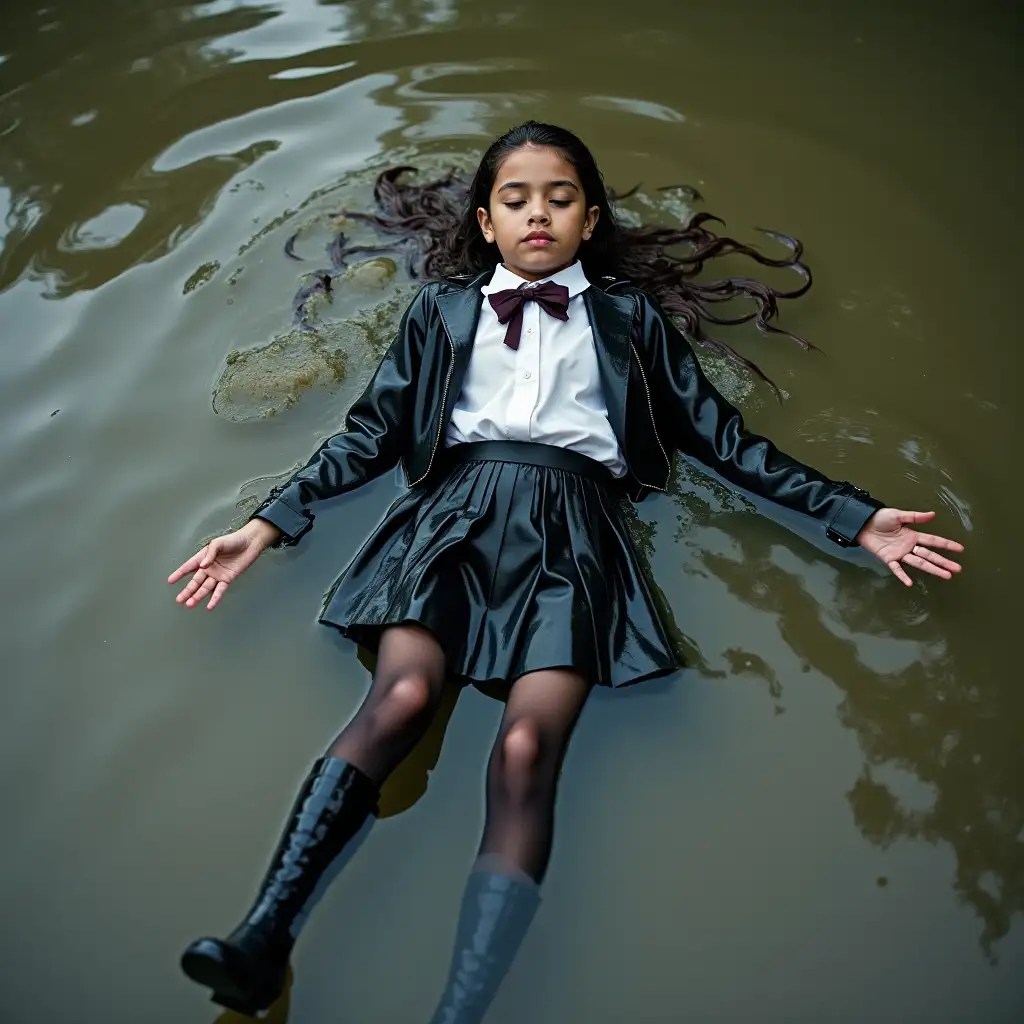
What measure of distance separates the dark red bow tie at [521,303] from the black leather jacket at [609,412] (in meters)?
0.09

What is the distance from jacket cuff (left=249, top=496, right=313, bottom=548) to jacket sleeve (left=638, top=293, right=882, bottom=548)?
970mm

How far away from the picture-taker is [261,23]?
4551 millimetres

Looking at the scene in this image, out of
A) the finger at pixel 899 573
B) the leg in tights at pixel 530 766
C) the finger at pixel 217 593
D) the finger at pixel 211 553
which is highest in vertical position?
the finger at pixel 211 553

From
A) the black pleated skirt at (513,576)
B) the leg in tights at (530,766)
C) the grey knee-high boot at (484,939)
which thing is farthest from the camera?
the black pleated skirt at (513,576)

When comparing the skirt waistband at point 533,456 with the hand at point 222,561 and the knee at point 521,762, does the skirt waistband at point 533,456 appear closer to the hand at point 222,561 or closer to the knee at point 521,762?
the hand at point 222,561

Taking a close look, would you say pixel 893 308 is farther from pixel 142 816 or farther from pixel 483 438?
pixel 142 816

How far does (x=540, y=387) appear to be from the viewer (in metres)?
2.62

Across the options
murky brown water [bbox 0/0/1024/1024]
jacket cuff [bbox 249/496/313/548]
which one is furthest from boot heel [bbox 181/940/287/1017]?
jacket cuff [bbox 249/496/313/548]

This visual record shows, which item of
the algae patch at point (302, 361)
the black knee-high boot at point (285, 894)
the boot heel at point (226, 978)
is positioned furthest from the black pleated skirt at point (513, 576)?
the boot heel at point (226, 978)

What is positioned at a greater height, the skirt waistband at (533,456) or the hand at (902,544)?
the skirt waistband at (533,456)

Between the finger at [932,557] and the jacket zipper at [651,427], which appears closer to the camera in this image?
the finger at [932,557]

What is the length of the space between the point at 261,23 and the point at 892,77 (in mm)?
2674

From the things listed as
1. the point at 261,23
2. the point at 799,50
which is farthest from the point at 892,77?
the point at 261,23

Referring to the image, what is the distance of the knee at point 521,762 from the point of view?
2.09 m
